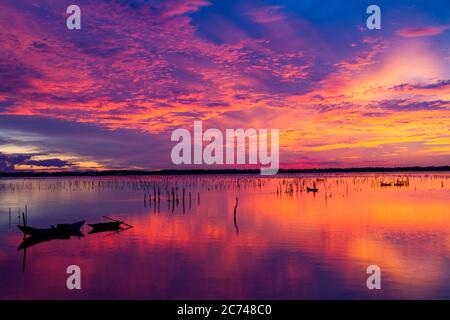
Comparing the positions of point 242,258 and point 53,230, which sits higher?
point 53,230

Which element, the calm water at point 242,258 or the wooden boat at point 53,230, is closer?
the calm water at point 242,258

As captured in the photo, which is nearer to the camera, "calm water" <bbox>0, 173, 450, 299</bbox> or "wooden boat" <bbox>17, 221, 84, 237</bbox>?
"calm water" <bbox>0, 173, 450, 299</bbox>

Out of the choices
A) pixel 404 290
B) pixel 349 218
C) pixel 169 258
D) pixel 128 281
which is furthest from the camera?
pixel 349 218

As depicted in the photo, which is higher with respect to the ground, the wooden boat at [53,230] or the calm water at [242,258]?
the wooden boat at [53,230]

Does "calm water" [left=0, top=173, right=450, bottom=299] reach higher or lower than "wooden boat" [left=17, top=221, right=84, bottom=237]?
lower

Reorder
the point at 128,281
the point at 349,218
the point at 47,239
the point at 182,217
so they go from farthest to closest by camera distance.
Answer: the point at 182,217 → the point at 349,218 → the point at 47,239 → the point at 128,281

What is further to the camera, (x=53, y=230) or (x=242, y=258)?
(x=53, y=230)

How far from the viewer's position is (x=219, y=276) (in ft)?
51.4

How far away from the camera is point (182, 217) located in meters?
33.4

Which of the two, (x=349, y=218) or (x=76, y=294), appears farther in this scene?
(x=349, y=218)
